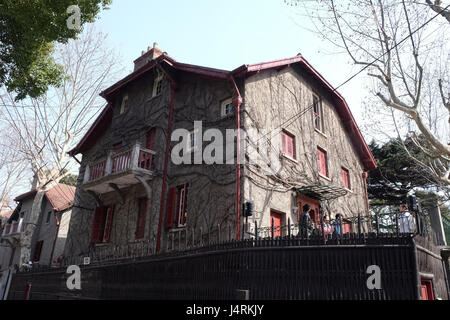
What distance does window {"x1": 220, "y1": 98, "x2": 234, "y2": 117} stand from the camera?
13.5 metres

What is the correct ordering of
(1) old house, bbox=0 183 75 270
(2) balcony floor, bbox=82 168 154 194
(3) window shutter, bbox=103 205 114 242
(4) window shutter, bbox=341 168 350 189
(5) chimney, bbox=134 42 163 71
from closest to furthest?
(2) balcony floor, bbox=82 168 154 194 < (3) window shutter, bbox=103 205 114 242 < (4) window shutter, bbox=341 168 350 189 < (5) chimney, bbox=134 42 163 71 < (1) old house, bbox=0 183 75 270

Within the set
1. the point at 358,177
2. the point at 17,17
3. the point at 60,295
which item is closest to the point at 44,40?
the point at 17,17

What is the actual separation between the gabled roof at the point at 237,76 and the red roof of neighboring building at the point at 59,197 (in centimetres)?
735

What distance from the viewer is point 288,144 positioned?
48.4 feet

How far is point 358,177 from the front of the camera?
64.4ft

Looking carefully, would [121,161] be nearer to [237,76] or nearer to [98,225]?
[98,225]

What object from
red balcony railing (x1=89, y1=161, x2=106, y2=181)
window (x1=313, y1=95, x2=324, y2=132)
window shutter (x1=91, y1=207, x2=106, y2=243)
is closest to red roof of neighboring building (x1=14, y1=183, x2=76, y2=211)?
window shutter (x1=91, y1=207, x2=106, y2=243)

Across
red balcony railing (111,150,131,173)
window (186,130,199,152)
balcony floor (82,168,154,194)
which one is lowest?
balcony floor (82,168,154,194)

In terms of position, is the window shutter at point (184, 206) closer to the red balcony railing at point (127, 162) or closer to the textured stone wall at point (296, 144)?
the red balcony railing at point (127, 162)

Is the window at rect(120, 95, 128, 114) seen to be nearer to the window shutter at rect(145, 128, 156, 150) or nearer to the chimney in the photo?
the chimney

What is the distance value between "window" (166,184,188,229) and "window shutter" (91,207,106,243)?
4950 mm

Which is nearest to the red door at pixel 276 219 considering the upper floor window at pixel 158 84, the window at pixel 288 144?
the window at pixel 288 144

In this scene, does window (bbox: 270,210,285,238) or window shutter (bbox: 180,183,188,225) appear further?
window shutter (bbox: 180,183,188,225)

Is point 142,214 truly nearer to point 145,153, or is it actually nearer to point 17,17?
point 145,153
